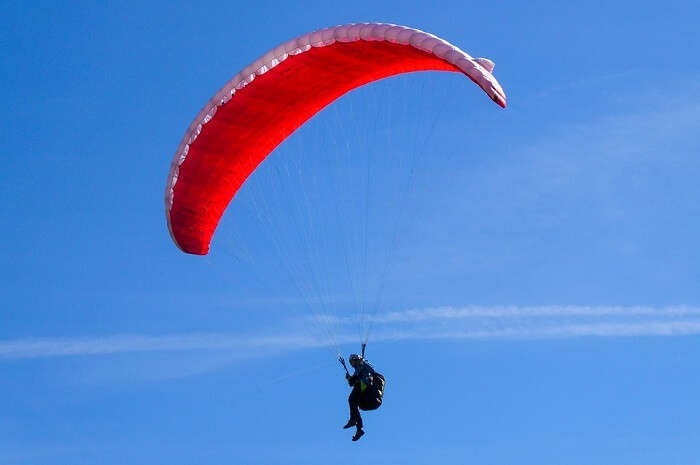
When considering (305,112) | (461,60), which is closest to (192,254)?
(305,112)

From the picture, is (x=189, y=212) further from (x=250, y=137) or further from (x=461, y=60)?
(x=461, y=60)

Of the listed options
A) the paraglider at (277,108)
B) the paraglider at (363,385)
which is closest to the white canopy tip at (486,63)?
the paraglider at (277,108)

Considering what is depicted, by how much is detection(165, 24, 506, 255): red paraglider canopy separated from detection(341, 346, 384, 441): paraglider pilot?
14.9 ft

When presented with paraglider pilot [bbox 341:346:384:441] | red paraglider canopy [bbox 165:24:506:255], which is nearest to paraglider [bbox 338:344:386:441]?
paraglider pilot [bbox 341:346:384:441]

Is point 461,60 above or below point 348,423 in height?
above

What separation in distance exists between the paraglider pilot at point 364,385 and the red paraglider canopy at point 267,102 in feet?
14.9

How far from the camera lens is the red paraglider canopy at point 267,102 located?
2834 cm

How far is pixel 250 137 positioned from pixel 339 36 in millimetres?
3358

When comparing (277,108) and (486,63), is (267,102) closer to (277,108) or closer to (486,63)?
(277,108)

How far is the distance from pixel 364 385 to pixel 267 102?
18.2 feet

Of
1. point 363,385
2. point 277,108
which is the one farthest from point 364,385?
point 277,108

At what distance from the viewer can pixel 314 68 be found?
1166 inches

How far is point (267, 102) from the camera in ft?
98.9

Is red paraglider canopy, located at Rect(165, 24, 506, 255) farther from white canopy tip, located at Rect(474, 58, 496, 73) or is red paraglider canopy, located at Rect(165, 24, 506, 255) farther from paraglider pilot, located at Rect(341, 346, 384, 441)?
paraglider pilot, located at Rect(341, 346, 384, 441)
